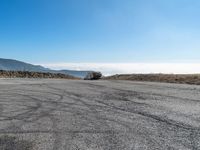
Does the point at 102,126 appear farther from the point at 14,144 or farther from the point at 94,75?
the point at 94,75

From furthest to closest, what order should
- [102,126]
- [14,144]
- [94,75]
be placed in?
[94,75] → [102,126] → [14,144]

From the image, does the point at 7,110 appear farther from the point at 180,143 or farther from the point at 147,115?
the point at 180,143

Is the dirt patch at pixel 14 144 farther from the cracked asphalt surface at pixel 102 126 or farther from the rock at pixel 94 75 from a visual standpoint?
the rock at pixel 94 75

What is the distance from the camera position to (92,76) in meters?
39.0

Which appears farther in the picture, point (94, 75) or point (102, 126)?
point (94, 75)

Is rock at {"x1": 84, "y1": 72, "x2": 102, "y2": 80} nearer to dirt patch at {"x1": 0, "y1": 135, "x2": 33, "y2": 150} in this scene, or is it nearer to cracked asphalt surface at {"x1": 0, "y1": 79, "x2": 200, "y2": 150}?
cracked asphalt surface at {"x1": 0, "y1": 79, "x2": 200, "y2": 150}

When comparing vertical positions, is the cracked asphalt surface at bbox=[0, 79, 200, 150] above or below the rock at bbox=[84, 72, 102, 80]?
below

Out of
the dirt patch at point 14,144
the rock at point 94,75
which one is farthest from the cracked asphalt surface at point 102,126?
the rock at point 94,75

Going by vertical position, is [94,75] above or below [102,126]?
above

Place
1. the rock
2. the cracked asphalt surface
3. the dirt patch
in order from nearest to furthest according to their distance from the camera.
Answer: the dirt patch, the cracked asphalt surface, the rock

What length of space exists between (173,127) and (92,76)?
32.6 metres

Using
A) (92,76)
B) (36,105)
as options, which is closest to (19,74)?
(92,76)

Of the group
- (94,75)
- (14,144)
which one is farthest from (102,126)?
(94,75)

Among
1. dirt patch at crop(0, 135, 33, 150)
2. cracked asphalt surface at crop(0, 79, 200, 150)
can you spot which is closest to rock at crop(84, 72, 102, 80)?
cracked asphalt surface at crop(0, 79, 200, 150)
